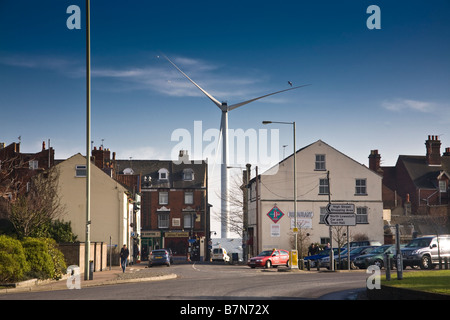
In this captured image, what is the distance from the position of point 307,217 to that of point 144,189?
3177cm

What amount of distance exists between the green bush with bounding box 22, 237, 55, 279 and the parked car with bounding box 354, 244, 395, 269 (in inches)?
758

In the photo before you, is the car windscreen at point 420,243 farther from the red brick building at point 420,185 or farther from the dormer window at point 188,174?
the dormer window at point 188,174

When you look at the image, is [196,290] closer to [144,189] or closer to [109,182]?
[109,182]

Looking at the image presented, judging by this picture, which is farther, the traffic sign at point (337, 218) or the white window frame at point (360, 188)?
the white window frame at point (360, 188)

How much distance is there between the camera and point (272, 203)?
59.4 metres

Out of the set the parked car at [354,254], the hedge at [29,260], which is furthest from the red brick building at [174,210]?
the hedge at [29,260]

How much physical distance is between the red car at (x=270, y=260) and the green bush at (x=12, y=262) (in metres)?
23.3

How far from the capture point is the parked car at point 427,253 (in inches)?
1347

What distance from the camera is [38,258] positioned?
2567 cm

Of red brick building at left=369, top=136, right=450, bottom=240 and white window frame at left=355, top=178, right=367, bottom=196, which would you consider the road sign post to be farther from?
red brick building at left=369, top=136, right=450, bottom=240

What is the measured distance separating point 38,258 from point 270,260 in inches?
905
